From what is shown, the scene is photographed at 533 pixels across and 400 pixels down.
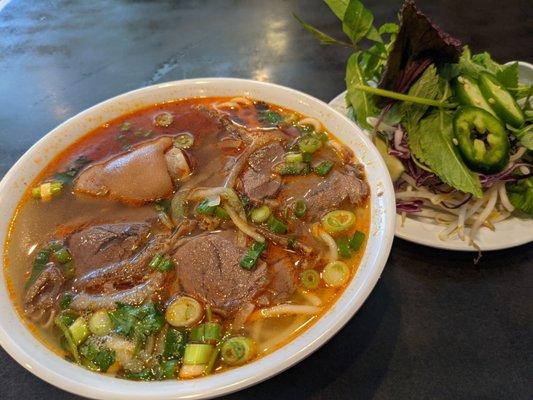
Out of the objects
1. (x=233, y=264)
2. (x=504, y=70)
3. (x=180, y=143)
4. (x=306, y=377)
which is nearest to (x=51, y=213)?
(x=180, y=143)

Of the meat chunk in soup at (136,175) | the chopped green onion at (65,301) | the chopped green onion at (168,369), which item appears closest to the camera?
the chopped green onion at (168,369)

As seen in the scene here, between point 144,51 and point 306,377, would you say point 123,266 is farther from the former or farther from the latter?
point 144,51

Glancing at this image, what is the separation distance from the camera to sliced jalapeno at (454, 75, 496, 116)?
2482 mm

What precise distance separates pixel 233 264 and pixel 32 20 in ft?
12.4

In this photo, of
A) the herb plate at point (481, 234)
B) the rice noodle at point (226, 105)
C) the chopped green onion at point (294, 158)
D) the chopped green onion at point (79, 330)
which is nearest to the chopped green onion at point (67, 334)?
the chopped green onion at point (79, 330)

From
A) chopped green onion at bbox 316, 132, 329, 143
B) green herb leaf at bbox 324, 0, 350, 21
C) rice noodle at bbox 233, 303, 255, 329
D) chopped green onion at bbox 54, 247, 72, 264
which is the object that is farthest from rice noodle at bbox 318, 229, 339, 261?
green herb leaf at bbox 324, 0, 350, 21

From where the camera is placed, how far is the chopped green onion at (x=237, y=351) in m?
1.51

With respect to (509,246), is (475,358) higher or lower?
lower

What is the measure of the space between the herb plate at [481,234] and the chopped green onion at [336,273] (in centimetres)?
65

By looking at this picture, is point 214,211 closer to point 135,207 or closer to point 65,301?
point 135,207

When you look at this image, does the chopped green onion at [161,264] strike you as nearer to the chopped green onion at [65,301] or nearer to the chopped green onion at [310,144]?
the chopped green onion at [65,301]

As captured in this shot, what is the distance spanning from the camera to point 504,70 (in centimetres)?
263

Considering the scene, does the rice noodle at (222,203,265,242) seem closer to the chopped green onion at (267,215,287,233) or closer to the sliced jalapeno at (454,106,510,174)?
the chopped green onion at (267,215,287,233)

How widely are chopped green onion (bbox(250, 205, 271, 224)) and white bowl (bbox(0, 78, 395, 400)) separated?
44 cm
